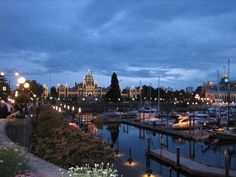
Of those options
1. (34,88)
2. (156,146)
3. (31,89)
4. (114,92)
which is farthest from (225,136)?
(114,92)

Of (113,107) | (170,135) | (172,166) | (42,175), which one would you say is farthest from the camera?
(113,107)

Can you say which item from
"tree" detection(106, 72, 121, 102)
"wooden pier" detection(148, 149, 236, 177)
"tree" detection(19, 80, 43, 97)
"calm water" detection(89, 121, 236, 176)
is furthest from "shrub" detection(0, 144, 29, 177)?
"tree" detection(106, 72, 121, 102)

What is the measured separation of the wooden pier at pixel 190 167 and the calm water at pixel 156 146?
76cm

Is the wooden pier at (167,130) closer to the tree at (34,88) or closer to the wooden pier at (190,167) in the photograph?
the wooden pier at (190,167)

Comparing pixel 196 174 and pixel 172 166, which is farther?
pixel 172 166

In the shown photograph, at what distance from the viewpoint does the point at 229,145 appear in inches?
2092

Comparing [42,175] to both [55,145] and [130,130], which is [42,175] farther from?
[130,130]

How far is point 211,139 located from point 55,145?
146 ft

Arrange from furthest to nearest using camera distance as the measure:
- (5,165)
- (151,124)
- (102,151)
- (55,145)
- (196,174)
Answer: (151,124) → (196,174) → (55,145) → (102,151) → (5,165)

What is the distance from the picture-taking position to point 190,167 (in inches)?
1272

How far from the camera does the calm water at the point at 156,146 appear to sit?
40.2 m

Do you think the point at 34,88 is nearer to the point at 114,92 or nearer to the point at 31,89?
the point at 31,89

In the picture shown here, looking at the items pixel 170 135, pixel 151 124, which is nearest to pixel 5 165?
pixel 170 135

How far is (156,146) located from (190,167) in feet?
76.3
